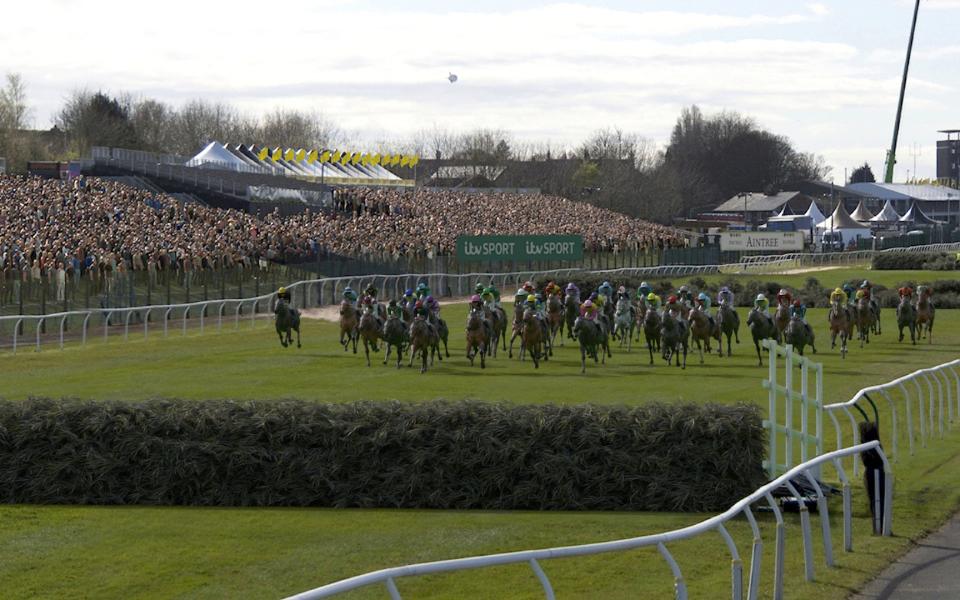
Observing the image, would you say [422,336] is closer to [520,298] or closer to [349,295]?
[349,295]

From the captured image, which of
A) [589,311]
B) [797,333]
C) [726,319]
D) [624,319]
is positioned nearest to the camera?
[589,311]

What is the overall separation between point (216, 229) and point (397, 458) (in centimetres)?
3378

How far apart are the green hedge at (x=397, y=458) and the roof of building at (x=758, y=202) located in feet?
414

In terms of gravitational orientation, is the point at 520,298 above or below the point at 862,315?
above

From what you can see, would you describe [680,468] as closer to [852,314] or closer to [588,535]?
[588,535]

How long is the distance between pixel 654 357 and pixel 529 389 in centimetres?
739

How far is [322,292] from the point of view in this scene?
4475 cm

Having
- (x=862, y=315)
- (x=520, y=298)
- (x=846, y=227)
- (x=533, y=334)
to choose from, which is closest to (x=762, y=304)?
(x=533, y=334)

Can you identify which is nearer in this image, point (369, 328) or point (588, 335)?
Answer: point (588, 335)

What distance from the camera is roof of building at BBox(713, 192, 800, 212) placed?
14112cm

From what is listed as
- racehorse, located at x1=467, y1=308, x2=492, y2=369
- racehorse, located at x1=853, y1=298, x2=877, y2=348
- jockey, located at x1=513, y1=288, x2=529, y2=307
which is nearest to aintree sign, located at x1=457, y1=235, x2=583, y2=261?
jockey, located at x1=513, y1=288, x2=529, y2=307

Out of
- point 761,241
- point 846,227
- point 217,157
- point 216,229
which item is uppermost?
point 217,157

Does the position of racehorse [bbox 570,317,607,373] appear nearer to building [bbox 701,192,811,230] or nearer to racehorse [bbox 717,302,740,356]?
racehorse [bbox 717,302,740,356]

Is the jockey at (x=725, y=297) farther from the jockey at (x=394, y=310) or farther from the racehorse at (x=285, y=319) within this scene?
the racehorse at (x=285, y=319)
